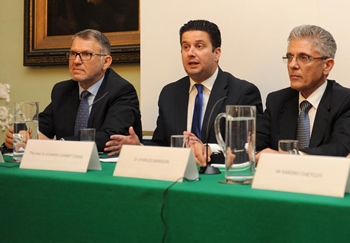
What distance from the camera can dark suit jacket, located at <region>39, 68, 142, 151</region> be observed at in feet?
10.5

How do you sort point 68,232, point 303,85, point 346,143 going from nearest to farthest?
point 68,232
point 346,143
point 303,85

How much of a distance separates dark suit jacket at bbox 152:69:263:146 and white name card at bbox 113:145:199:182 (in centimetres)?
139

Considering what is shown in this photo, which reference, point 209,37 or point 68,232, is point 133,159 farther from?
point 209,37

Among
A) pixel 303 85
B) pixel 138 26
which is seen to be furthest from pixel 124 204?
pixel 138 26

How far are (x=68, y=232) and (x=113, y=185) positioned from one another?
0.24 meters

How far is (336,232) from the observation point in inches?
48.6

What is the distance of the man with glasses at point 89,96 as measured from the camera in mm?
3279

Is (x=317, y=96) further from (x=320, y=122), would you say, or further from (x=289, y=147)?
(x=289, y=147)

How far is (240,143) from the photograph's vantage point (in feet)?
5.06

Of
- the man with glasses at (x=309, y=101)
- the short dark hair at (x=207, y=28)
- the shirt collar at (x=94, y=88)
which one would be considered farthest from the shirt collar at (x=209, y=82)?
the shirt collar at (x=94, y=88)

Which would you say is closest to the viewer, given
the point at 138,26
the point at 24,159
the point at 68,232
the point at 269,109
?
the point at 68,232

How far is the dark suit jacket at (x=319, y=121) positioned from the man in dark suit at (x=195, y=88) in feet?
0.92

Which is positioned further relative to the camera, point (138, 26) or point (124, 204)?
point (138, 26)

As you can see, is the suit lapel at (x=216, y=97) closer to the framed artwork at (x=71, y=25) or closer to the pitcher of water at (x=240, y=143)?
the framed artwork at (x=71, y=25)
